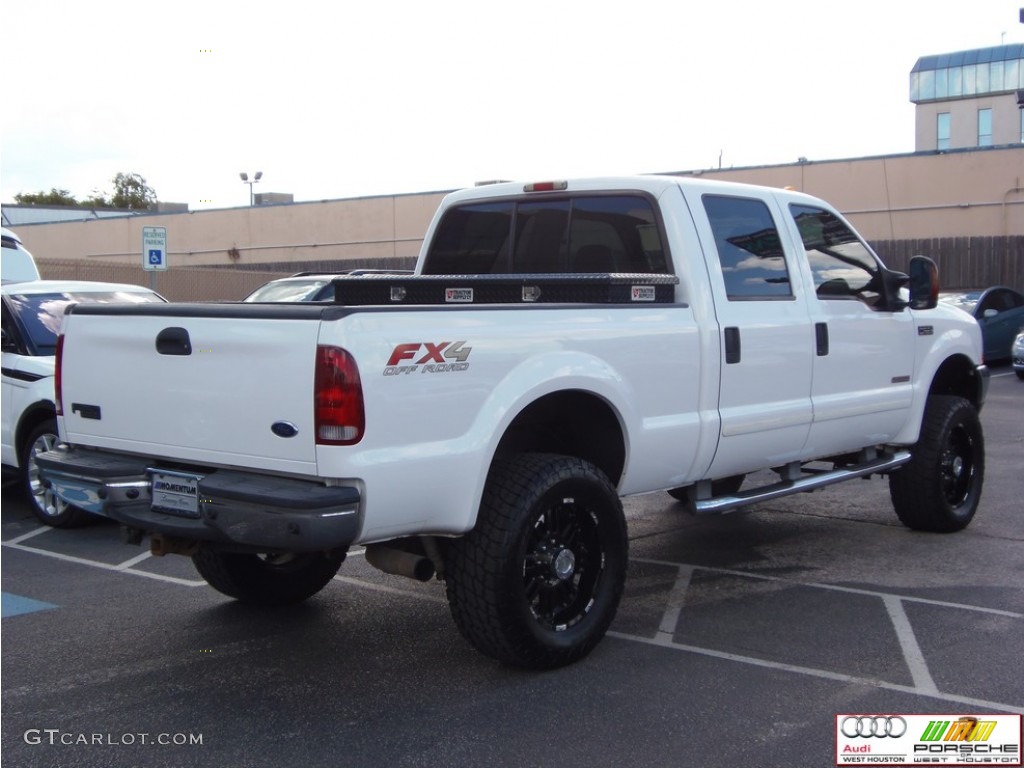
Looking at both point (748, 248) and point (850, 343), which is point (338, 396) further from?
point (850, 343)

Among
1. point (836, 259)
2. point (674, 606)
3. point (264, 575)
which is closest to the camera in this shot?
point (264, 575)

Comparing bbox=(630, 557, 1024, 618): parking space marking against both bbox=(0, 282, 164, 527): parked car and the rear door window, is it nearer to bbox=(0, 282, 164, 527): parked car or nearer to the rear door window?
the rear door window

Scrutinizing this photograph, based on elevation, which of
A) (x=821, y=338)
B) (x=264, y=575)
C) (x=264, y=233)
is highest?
(x=264, y=233)

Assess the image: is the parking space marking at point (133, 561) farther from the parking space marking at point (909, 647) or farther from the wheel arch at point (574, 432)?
the parking space marking at point (909, 647)

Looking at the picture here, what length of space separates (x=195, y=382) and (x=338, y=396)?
734 mm

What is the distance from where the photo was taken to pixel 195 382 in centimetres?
450

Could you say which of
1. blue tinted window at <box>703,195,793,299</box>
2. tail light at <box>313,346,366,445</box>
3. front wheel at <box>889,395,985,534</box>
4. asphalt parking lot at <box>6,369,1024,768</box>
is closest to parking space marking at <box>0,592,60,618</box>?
asphalt parking lot at <box>6,369,1024,768</box>

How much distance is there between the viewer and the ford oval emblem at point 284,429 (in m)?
4.20

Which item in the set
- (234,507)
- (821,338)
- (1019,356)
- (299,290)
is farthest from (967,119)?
(234,507)

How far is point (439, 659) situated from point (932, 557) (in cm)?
344

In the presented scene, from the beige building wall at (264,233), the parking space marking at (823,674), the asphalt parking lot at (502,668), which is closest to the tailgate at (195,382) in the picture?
the asphalt parking lot at (502,668)

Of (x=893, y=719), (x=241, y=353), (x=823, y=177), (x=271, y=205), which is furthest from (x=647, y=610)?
(x=271, y=205)

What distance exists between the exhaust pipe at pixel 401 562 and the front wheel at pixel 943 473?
3.93 meters

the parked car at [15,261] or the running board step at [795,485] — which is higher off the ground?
the parked car at [15,261]
